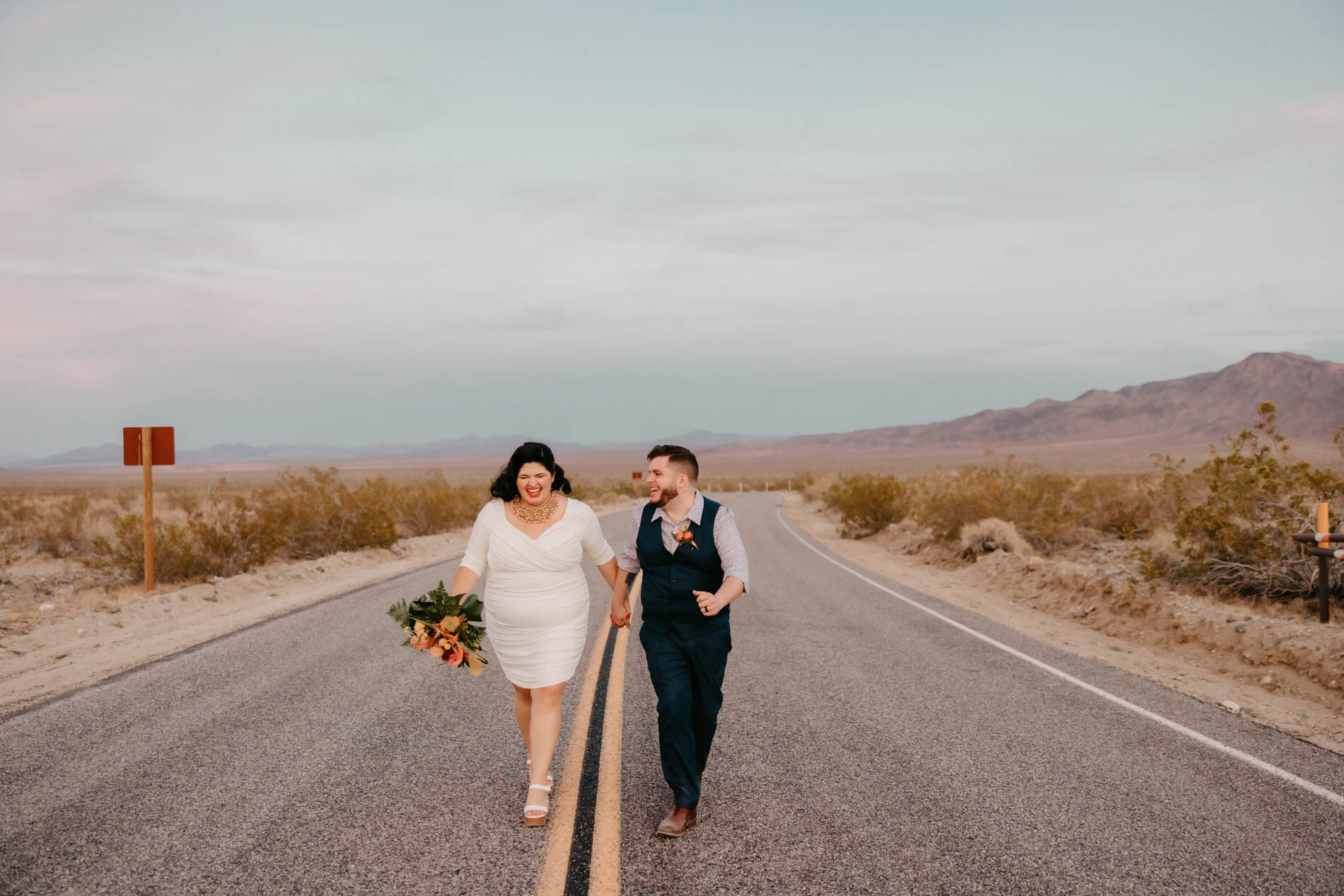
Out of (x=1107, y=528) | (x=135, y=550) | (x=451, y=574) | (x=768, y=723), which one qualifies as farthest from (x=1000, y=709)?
(x=1107, y=528)

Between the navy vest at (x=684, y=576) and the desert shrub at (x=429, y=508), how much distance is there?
22.1 meters

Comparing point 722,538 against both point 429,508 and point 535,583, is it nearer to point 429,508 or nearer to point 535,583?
point 535,583

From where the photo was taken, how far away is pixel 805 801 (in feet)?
14.8

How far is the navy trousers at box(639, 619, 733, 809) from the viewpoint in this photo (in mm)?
4223

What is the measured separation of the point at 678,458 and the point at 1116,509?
2044 cm

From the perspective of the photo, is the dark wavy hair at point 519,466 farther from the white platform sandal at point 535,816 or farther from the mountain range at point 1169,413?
the mountain range at point 1169,413

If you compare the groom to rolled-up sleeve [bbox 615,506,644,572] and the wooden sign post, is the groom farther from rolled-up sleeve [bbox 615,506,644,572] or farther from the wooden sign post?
the wooden sign post

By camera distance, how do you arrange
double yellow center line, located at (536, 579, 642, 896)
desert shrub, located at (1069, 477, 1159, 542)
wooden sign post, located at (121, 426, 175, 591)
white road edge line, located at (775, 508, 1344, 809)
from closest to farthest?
1. double yellow center line, located at (536, 579, 642, 896)
2. white road edge line, located at (775, 508, 1344, 809)
3. wooden sign post, located at (121, 426, 175, 591)
4. desert shrub, located at (1069, 477, 1159, 542)

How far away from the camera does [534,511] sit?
4.41 m

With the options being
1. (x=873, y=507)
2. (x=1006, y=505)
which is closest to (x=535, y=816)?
(x=1006, y=505)

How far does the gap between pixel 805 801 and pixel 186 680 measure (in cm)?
561

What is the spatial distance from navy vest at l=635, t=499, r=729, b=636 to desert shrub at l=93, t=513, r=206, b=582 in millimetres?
13549

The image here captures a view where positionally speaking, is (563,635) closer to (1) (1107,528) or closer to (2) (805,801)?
(2) (805,801)

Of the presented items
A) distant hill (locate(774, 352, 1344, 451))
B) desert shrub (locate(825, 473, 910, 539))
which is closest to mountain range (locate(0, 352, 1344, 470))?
distant hill (locate(774, 352, 1344, 451))
